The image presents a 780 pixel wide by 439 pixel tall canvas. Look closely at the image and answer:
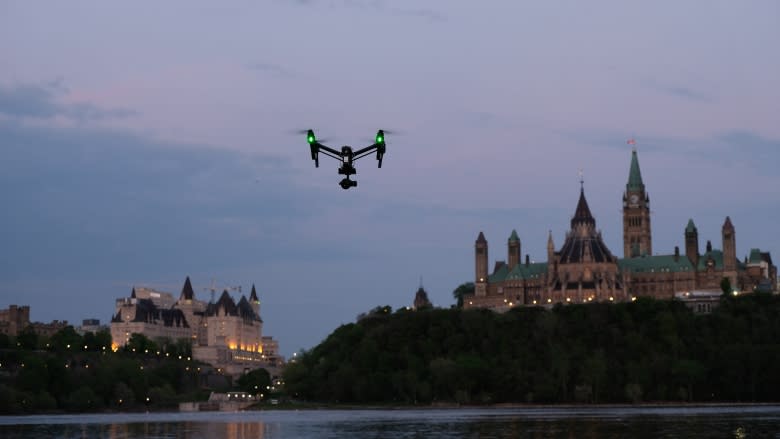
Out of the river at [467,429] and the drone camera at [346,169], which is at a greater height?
the drone camera at [346,169]

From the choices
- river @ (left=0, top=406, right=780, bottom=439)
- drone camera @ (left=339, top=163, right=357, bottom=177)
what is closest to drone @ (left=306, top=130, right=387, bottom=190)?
drone camera @ (left=339, top=163, right=357, bottom=177)

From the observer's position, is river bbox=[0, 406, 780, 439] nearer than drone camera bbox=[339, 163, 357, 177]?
No

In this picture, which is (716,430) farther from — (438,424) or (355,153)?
(355,153)

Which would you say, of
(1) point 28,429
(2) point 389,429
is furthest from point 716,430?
(1) point 28,429

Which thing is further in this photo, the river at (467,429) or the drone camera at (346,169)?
the river at (467,429)

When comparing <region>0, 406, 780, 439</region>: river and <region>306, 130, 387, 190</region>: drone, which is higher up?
<region>306, 130, 387, 190</region>: drone

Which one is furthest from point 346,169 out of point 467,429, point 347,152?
point 467,429

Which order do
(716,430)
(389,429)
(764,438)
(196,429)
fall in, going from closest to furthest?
(764,438), (716,430), (389,429), (196,429)

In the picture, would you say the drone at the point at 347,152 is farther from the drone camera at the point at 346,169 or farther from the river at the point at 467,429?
the river at the point at 467,429

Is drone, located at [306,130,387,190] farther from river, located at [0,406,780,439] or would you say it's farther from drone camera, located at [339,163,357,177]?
river, located at [0,406,780,439]

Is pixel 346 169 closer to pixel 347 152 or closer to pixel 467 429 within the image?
pixel 347 152

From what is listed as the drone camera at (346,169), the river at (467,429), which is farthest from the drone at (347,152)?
the river at (467,429)
